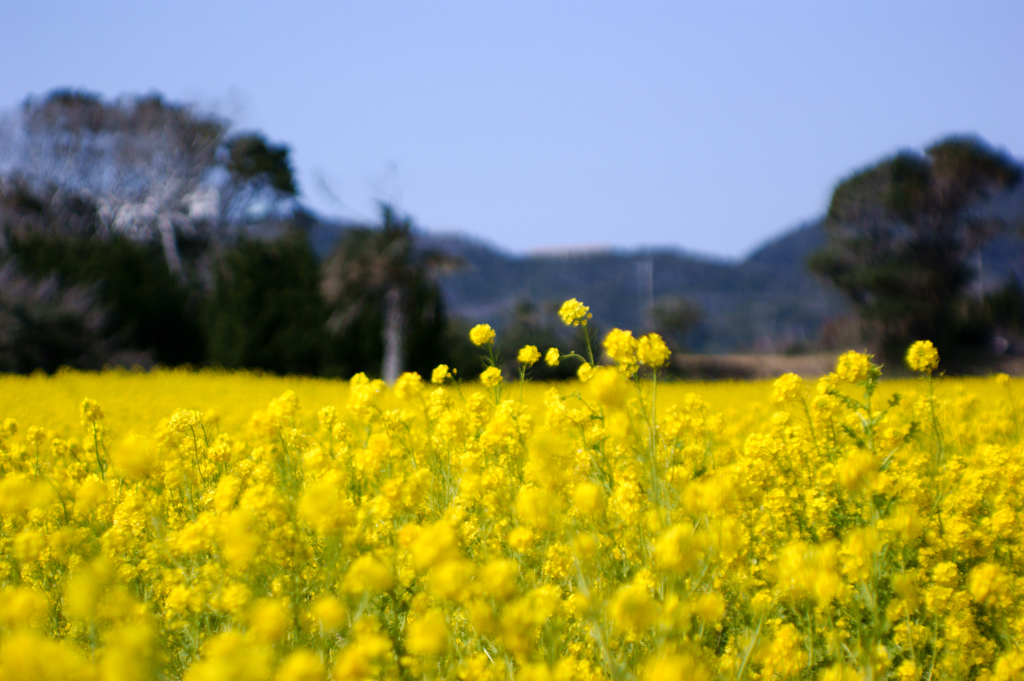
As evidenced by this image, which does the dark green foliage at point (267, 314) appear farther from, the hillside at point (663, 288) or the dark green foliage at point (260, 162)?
the hillside at point (663, 288)

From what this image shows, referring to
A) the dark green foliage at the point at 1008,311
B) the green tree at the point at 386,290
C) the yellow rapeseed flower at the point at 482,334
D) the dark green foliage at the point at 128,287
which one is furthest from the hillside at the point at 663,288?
the yellow rapeseed flower at the point at 482,334

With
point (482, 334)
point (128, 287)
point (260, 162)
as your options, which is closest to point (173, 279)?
point (128, 287)

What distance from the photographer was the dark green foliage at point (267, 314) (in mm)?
16047

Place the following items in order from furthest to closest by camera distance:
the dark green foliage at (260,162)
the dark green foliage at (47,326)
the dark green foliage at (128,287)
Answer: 1. the dark green foliage at (260,162)
2. the dark green foliage at (128,287)
3. the dark green foliage at (47,326)

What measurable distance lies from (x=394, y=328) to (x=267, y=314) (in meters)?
3.59

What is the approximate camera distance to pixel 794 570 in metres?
1.64

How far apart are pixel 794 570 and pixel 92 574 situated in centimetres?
160

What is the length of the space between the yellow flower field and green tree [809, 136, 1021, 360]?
86.1 ft

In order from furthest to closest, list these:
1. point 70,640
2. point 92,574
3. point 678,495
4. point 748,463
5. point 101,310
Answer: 1. point 101,310
2. point 748,463
3. point 678,495
4. point 70,640
5. point 92,574

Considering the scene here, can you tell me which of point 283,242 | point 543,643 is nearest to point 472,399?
point 543,643

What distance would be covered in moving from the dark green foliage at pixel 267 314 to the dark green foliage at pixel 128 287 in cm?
138

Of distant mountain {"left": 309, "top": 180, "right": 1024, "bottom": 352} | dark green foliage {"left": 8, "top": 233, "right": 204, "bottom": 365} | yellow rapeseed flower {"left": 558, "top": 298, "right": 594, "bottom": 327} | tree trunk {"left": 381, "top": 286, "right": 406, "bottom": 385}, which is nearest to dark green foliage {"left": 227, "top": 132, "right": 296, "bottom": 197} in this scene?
dark green foliage {"left": 8, "top": 233, "right": 204, "bottom": 365}

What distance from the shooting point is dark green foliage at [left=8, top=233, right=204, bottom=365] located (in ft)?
53.8

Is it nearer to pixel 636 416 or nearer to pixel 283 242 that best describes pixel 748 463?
pixel 636 416
